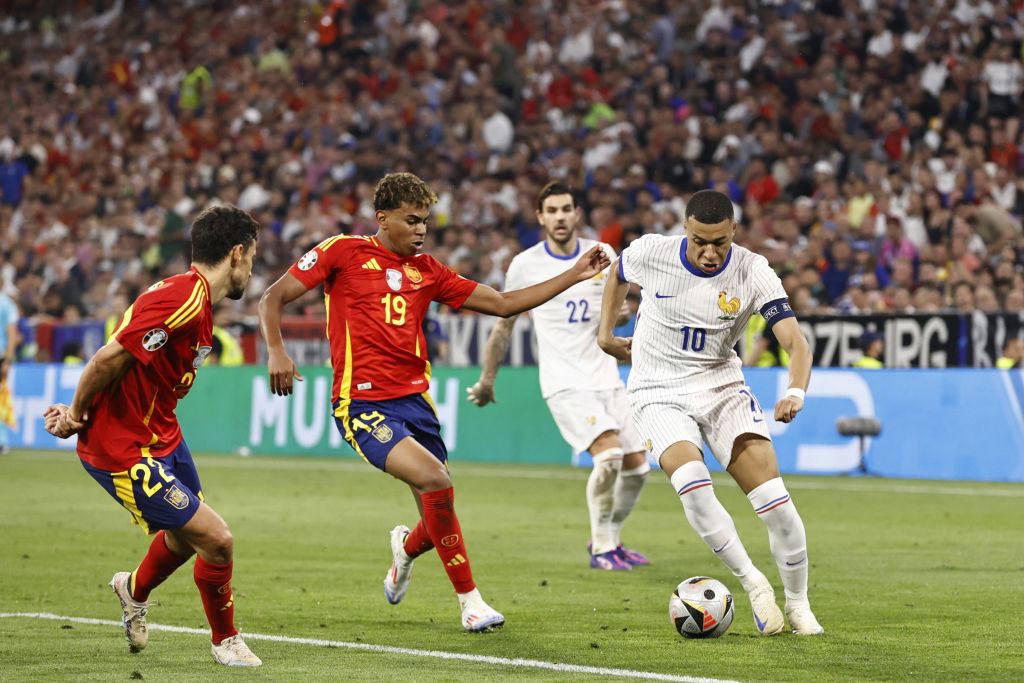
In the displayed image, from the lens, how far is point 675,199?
23375 millimetres

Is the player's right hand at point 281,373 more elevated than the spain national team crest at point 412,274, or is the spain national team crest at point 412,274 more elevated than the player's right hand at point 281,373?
the spain national team crest at point 412,274

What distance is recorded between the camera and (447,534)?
27.3ft

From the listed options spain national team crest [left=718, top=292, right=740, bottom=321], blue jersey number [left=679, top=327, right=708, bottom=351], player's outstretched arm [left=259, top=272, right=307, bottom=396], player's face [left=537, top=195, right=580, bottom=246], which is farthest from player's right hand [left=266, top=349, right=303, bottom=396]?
player's face [left=537, top=195, right=580, bottom=246]

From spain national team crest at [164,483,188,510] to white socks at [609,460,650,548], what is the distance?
15.9 feet

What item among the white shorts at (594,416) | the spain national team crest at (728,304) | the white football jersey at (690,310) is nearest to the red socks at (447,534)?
the white football jersey at (690,310)

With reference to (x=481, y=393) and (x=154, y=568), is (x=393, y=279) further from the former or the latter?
(x=481, y=393)

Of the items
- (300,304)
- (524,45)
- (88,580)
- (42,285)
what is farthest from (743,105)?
(88,580)

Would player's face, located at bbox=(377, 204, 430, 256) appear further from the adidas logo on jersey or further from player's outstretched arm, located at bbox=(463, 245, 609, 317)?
the adidas logo on jersey

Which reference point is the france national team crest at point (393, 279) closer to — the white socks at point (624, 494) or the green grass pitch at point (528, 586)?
the green grass pitch at point (528, 586)

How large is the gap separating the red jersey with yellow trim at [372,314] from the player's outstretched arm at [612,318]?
1037 millimetres

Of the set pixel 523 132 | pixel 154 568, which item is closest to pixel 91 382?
pixel 154 568

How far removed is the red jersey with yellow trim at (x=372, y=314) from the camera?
8562mm

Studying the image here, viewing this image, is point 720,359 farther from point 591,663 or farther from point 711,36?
point 711,36

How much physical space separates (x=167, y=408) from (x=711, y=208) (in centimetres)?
294
